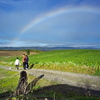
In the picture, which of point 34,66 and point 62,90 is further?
point 34,66

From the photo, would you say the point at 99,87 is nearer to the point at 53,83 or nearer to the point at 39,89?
the point at 53,83

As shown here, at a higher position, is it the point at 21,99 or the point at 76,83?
the point at 21,99

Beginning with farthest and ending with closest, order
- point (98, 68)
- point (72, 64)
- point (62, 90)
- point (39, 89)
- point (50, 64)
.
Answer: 1. point (50, 64)
2. point (72, 64)
3. point (98, 68)
4. point (39, 89)
5. point (62, 90)

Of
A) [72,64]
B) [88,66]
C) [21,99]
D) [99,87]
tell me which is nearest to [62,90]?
[99,87]

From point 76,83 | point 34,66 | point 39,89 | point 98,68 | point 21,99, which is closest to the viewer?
point 21,99

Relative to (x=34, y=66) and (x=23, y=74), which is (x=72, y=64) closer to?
(x=34, y=66)

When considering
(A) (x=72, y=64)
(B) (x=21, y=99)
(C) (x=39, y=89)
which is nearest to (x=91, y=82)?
(C) (x=39, y=89)

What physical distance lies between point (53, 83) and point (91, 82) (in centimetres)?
488

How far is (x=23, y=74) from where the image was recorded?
54.7 ft

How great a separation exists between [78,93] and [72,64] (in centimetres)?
1445

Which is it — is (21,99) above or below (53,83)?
above

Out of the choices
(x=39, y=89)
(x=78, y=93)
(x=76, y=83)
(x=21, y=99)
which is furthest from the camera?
(x=76, y=83)

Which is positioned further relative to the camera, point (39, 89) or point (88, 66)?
point (88, 66)

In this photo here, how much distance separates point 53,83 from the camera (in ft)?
64.2
